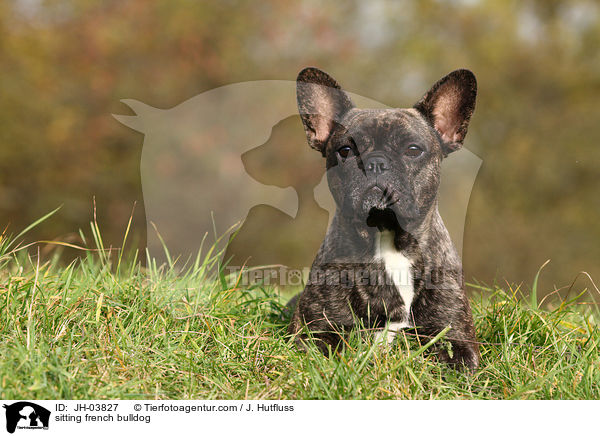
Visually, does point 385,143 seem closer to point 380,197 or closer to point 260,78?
Result: point 380,197

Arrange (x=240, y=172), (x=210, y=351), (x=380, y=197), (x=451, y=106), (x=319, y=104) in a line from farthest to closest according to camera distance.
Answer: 1. (x=240, y=172)
2. (x=319, y=104)
3. (x=451, y=106)
4. (x=380, y=197)
5. (x=210, y=351)

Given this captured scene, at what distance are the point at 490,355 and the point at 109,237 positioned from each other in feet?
27.4

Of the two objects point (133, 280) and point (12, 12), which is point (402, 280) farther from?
point (12, 12)

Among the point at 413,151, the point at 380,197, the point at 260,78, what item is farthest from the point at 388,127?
the point at 260,78

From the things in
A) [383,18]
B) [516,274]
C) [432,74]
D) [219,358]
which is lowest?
[516,274]

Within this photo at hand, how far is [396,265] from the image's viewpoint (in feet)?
13.0

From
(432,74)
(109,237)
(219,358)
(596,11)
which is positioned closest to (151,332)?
(219,358)

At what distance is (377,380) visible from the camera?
3146 mm

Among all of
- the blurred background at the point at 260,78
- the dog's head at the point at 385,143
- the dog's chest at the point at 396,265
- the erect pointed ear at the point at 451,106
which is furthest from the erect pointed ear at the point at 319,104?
the blurred background at the point at 260,78

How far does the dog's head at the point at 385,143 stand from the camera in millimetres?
3844

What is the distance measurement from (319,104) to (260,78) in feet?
25.3

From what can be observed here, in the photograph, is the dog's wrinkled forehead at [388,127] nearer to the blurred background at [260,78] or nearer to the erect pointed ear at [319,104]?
the erect pointed ear at [319,104]
